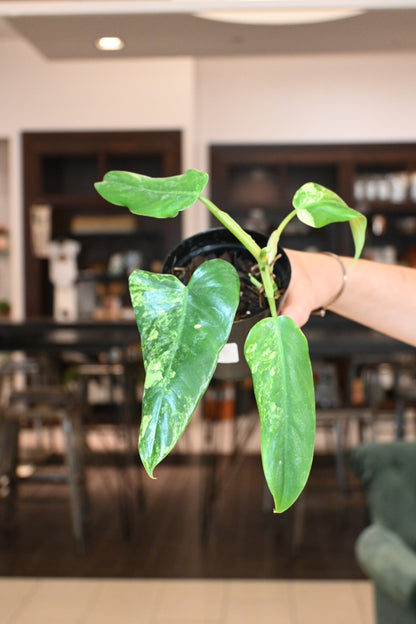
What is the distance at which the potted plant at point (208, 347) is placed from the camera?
0.57 m

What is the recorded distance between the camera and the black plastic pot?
0.73 meters

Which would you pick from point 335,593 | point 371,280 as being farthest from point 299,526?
point 371,280

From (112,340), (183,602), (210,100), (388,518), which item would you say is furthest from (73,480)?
(210,100)

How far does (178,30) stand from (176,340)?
865 millimetres

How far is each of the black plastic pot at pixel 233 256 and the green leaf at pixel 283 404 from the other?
116mm

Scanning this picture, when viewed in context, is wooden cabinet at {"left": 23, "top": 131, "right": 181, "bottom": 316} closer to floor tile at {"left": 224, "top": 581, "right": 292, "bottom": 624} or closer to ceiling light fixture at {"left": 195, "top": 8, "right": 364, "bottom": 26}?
floor tile at {"left": 224, "top": 581, "right": 292, "bottom": 624}

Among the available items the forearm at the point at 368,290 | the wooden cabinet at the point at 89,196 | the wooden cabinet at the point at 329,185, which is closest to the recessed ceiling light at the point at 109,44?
the forearm at the point at 368,290

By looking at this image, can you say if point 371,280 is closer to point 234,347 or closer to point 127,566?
point 234,347

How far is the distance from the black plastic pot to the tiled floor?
247cm

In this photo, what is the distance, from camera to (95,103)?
7105 millimetres

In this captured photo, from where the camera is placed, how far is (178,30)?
1335 millimetres

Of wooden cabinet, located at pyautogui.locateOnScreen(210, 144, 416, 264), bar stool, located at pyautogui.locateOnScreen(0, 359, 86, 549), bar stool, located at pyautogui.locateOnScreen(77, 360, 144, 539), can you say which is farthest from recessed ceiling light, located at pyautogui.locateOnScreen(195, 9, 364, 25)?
wooden cabinet, located at pyautogui.locateOnScreen(210, 144, 416, 264)

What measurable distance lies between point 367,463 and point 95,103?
545cm

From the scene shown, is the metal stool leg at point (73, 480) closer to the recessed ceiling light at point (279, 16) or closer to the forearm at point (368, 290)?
the recessed ceiling light at point (279, 16)
